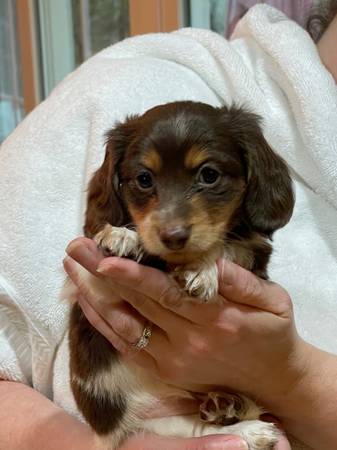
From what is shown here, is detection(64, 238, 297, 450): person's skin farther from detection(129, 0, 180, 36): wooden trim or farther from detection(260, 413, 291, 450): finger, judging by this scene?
detection(129, 0, 180, 36): wooden trim

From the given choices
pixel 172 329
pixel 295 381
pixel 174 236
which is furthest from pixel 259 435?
pixel 174 236

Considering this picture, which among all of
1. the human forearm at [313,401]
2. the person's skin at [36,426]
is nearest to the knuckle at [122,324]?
the person's skin at [36,426]

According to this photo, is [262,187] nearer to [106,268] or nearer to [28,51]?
[106,268]

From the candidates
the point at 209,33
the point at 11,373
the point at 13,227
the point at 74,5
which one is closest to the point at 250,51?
the point at 209,33

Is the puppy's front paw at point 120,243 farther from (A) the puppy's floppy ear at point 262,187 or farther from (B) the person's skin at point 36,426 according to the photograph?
(B) the person's skin at point 36,426

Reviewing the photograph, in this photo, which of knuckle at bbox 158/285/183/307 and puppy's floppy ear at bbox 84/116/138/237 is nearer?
knuckle at bbox 158/285/183/307

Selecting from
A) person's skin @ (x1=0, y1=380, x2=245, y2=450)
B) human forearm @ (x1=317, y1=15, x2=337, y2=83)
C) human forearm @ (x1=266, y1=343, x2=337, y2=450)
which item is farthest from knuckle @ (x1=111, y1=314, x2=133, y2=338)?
human forearm @ (x1=317, y1=15, x2=337, y2=83)

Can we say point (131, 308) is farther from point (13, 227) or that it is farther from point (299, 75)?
point (299, 75)

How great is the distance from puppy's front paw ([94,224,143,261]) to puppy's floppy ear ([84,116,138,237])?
10 cm

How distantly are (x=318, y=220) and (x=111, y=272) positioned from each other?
2.30 ft

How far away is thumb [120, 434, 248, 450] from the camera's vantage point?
995 mm

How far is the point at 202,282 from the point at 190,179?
0.17 m

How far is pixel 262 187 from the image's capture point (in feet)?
3.52

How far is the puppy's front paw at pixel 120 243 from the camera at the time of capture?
0.97 metres
